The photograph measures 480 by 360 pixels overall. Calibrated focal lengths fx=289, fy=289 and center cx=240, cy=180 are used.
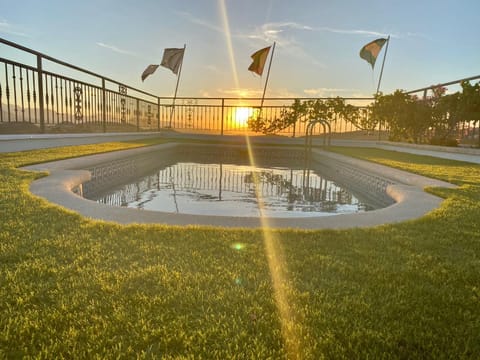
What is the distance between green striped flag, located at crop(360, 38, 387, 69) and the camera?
14.4 meters

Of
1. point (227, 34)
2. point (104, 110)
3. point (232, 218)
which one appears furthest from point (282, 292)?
point (227, 34)

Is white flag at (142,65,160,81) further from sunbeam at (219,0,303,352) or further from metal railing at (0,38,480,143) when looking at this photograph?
sunbeam at (219,0,303,352)

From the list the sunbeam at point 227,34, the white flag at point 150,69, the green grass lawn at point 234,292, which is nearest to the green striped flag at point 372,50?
the sunbeam at point 227,34

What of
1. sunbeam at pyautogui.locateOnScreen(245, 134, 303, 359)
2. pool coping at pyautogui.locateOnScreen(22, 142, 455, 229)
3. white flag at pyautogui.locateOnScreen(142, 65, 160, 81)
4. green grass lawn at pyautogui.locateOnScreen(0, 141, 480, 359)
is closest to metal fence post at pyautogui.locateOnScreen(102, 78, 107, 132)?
pool coping at pyautogui.locateOnScreen(22, 142, 455, 229)

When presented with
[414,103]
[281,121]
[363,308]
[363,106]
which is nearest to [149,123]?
[281,121]

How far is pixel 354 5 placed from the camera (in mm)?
10000

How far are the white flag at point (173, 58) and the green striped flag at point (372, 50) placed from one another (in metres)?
10.5

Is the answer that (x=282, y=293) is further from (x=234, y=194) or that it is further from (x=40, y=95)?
(x=40, y=95)

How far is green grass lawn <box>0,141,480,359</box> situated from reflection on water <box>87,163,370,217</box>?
162cm

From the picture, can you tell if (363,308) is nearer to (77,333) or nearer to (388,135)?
(77,333)

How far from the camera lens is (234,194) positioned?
4809 millimetres

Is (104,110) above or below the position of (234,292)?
above

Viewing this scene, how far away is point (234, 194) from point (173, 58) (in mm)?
15911

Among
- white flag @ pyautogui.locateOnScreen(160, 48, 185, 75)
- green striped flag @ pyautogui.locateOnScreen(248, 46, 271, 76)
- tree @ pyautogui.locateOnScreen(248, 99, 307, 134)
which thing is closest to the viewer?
tree @ pyautogui.locateOnScreen(248, 99, 307, 134)
